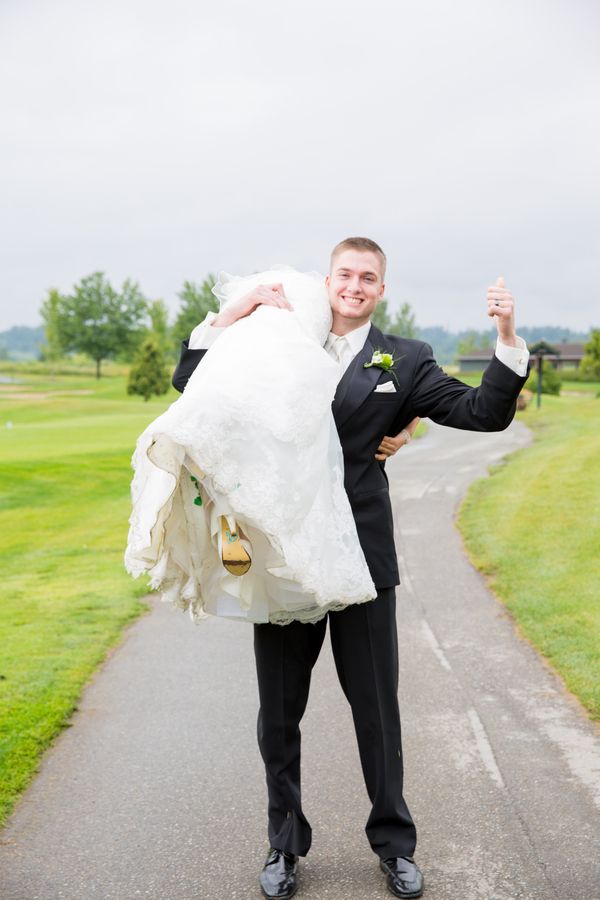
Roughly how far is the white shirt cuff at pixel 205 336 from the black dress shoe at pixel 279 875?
7.06 feet

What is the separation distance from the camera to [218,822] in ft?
14.1

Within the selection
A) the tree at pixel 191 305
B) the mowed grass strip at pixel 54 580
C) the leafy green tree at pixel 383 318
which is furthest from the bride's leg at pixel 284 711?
the leafy green tree at pixel 383 318

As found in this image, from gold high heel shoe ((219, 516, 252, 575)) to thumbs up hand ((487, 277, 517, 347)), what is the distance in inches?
51.2

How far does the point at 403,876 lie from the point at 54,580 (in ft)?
25.8

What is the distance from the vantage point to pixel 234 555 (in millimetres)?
3260

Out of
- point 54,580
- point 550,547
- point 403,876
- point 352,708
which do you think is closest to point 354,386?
point 352,708

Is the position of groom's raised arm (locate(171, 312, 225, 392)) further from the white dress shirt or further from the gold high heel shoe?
the gold high heel shoe

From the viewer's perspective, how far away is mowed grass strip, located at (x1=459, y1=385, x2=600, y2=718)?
7.33m

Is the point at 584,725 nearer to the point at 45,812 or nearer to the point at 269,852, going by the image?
the point at 269,852

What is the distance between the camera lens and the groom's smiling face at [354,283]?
12.3ft

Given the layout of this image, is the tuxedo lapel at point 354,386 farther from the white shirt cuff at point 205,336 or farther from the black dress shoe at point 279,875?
the black dress shoe at point 279,875

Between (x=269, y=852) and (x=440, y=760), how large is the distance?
1.49m

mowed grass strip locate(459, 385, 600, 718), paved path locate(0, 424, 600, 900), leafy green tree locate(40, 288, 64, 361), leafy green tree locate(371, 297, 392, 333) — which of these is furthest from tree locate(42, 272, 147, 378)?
paved path locate(0, 424, 600, 900)

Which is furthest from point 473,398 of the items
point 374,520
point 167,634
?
point 167,634
